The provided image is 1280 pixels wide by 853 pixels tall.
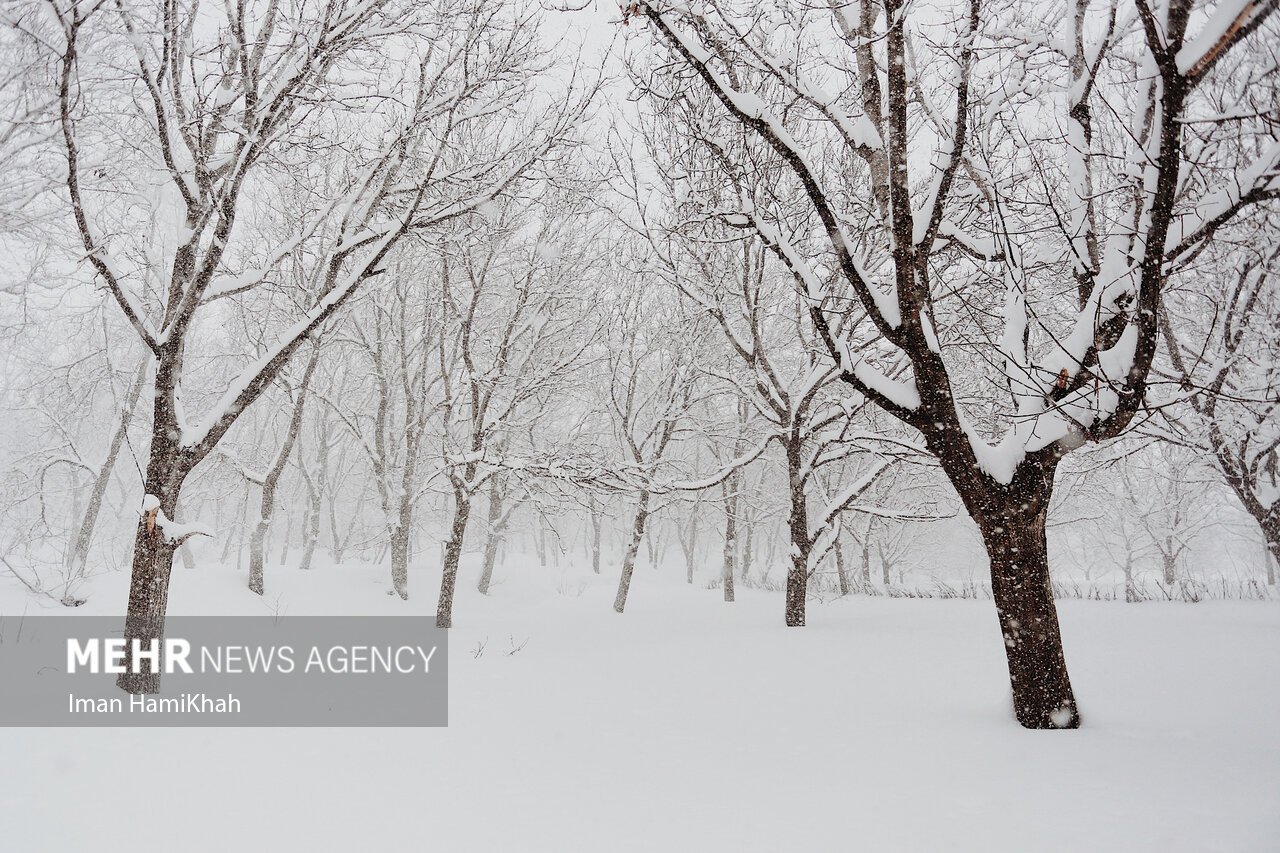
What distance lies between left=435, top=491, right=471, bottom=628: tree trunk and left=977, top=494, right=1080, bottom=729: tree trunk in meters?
7.79

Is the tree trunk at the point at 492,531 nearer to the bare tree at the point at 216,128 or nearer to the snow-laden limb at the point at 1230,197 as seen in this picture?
the bare tree at the point at 216,128

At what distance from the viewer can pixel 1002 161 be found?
8.20 metres

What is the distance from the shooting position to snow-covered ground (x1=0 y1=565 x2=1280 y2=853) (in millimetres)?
2748

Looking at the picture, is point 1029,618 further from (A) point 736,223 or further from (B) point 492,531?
(B) point 492,531

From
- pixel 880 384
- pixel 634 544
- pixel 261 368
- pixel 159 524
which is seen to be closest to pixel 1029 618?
pixel 880 384

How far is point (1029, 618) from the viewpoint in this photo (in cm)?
409

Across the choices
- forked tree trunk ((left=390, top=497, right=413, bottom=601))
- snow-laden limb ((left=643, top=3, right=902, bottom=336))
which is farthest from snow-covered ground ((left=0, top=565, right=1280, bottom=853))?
forked tree trunk ((left=390, top=497, right=413, bottom=601))

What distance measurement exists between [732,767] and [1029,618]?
91.1 inches

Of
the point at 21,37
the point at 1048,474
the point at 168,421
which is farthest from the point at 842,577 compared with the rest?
the point at 21,37

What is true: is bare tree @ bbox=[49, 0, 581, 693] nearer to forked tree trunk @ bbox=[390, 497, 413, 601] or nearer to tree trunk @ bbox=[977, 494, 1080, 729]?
tree trunk @ bbox=[977, 494, 1080, 729]

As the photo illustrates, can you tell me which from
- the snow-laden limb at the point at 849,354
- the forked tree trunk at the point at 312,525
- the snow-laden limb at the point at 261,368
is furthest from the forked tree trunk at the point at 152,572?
the forked tree trunk at the point at 312,525

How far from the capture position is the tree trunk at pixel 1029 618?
4.05m

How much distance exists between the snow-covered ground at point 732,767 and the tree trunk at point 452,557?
348 cm

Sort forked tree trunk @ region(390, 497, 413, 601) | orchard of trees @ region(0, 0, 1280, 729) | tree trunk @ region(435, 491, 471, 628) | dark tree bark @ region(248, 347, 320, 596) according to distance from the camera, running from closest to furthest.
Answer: orchard of trees @ region(0, 0, 1280, 729) → tree trunk @ region(435, 491, 471, 628) → dark tree bark @ region(248, 347, 320, 596) → forked tree trunk @ region(390, 497, 413, 601)
